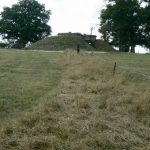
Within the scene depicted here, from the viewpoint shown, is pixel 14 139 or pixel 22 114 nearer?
pixel 14 139

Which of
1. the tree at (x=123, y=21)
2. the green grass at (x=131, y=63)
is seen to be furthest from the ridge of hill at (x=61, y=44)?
the green grass at (x=131, y=63)

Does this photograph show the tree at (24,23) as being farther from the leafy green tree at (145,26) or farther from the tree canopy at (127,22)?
the leafy green tree at (145,26)

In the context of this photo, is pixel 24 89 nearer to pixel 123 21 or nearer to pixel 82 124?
pixel 82 124

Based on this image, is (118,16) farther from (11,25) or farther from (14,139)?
(14,139)

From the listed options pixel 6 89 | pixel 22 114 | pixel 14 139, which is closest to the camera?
pixel 14 139

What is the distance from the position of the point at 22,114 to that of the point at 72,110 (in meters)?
1.23

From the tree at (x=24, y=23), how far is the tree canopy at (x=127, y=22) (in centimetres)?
1573

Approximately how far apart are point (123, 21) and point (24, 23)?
81.7 ft

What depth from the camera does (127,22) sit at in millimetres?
71938

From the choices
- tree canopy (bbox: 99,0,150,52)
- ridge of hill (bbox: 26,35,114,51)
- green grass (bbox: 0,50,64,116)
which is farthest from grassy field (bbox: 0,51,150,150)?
tree canopy (bbox: 99,0,150,52)

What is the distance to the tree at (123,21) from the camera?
70.2m

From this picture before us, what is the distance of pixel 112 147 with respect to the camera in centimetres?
822

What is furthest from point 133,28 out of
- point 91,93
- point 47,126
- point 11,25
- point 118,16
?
point 47,126

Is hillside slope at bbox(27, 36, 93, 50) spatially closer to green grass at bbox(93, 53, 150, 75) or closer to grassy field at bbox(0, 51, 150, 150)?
green grass at bbox(93, 53, 150, 75)
